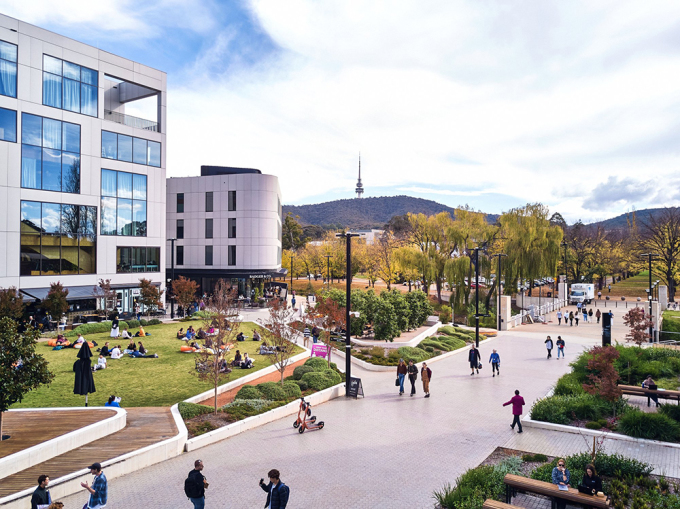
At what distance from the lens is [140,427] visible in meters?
12.5

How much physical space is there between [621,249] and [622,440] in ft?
263

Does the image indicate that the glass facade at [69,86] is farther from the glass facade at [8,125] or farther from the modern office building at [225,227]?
the modern office building at [225,227]

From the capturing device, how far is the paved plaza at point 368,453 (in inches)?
371

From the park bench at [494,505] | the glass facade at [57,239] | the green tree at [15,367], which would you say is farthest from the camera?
the glass facade at [57,239]

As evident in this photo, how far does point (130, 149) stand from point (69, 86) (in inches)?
262

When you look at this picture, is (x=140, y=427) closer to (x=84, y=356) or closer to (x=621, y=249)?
(x=84, y=356)

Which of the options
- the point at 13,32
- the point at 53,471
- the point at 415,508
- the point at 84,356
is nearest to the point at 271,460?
the point at 415,508

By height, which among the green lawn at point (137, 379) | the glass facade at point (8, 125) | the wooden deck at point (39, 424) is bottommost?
the green lawn at point (137, 379)

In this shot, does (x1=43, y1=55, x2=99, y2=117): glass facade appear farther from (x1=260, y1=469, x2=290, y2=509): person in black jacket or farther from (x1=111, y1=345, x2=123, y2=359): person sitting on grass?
(x1=260, y1=469, x2=290, y2=509): person in black jacket

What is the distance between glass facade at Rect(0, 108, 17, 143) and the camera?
30.9 meters

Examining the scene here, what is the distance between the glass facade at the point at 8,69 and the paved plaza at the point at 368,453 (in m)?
32.2

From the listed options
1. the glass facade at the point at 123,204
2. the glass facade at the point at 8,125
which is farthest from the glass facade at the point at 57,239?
the glass facade at the point at 8,125

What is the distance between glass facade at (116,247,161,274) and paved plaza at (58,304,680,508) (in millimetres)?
29675

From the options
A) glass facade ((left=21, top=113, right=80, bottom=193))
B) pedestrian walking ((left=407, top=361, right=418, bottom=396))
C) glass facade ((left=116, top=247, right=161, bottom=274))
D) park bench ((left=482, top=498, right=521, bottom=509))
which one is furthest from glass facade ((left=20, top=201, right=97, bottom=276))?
park bench ((left=482, top=498, right=521, bottom=509))
